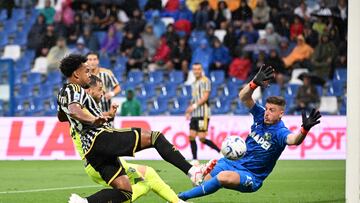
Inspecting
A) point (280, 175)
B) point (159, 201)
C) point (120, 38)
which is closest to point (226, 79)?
point (120, 38)

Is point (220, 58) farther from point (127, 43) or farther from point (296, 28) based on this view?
point (127, 43)

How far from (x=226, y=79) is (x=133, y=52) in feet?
8.86

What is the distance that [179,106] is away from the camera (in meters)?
22.2

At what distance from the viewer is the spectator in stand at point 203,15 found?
23.7m

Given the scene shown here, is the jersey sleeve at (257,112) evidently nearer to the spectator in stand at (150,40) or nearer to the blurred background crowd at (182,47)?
the blurred background crowd at (182,47)

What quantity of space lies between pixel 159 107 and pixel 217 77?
179 cm

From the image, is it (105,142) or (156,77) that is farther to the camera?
(156,77)

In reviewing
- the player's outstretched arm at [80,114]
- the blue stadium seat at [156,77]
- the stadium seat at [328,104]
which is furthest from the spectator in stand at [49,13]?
the player's outstretched arm at [80,114]

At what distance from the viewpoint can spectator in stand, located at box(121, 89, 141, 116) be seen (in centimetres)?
A: 2081

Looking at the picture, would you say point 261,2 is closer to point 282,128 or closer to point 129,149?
point 282,128

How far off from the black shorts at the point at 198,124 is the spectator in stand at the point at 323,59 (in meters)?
5.15

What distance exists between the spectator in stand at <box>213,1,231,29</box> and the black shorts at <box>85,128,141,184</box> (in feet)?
51.7

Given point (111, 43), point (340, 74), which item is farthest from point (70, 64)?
point (111, 43)

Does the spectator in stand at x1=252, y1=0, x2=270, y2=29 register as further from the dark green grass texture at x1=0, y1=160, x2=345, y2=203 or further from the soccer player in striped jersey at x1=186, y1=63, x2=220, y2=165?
the dark green grass texture at x1=0, y1=160, x2=345, y2=203
